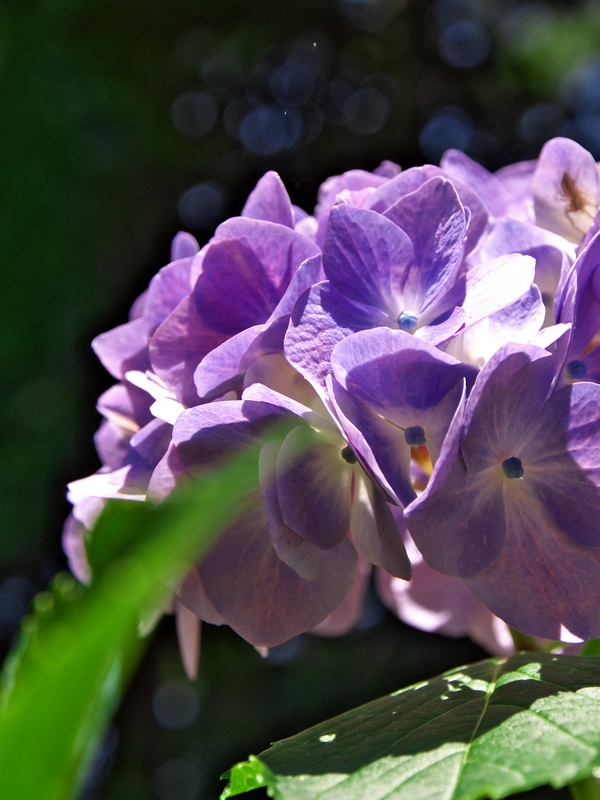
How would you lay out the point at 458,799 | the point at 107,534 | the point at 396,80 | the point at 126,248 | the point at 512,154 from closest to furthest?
the point at 107,534
the point at 458,799
the point at 126,248
the point at 396,80
the point at 512,154

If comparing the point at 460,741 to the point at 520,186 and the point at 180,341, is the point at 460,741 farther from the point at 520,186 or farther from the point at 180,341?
the point at 520,186

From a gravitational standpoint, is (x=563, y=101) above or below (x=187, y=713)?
above

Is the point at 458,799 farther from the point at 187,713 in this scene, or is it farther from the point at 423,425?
the point at 187,713

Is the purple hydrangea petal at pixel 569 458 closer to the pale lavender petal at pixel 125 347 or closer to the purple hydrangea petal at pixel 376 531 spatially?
the purple hydrangea petal at pixel 376 531

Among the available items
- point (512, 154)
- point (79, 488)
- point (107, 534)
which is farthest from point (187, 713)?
point (107, 534)

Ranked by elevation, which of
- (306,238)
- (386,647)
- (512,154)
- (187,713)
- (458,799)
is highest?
(306,238)

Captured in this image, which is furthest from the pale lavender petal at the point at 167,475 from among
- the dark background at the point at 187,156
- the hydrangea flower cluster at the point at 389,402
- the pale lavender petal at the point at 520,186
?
the dark background at the point at 187,156

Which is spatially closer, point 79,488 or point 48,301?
point 79,488
